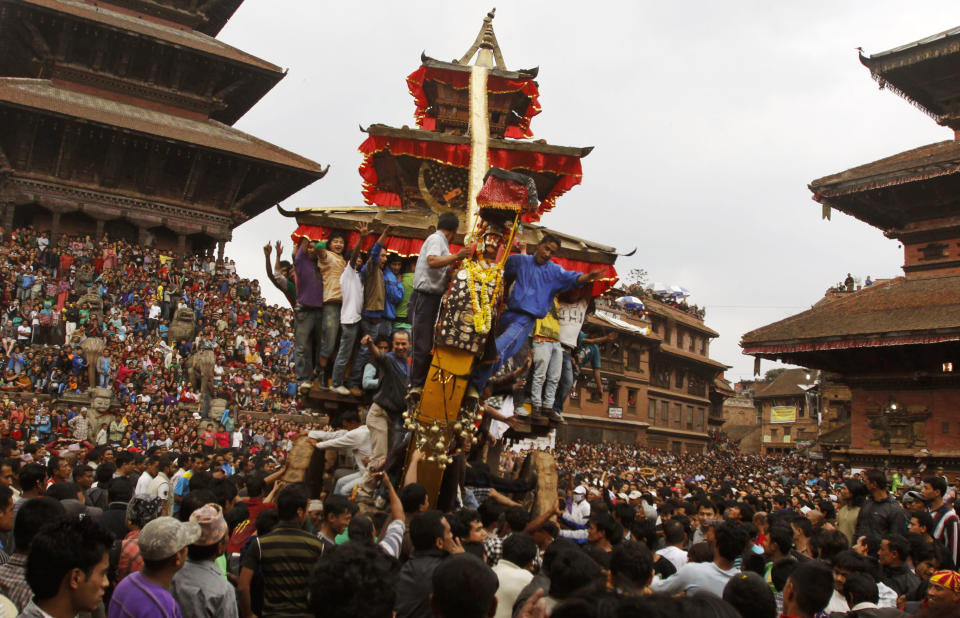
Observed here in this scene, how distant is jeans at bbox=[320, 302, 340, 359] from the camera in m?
9.35

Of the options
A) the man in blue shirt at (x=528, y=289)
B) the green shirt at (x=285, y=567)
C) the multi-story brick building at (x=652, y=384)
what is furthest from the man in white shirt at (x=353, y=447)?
the multi-story brick building at (x=652, y=384)

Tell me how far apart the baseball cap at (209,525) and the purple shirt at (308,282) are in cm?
503

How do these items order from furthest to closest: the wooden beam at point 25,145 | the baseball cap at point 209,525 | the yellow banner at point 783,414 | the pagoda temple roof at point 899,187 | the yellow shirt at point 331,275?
the yellow banner at point 783,414, the wooden beam at point 25,145, the pagoda temple roof at point 899,187, the yellow shirt at point 331,275, the baseball cap at point 209,525

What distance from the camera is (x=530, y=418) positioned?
10.1 meters

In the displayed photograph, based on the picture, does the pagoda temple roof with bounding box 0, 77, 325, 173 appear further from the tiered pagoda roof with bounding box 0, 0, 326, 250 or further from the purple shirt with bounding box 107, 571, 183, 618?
the purple shirt with bounding box 107, 571, 183, 618

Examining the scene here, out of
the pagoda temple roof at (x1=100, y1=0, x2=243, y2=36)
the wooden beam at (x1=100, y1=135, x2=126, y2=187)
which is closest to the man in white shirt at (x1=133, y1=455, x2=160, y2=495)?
the wooden beam at (x1=100, y1=135, x2=126, y2=187)

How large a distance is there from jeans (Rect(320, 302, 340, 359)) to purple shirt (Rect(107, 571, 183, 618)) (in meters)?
5.45

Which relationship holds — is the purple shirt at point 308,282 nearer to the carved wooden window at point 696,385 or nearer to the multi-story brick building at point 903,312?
the multi-story brick building at point 903,312

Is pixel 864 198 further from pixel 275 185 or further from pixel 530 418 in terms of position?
pixel 275 185

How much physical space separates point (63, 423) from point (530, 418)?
45.2 feet

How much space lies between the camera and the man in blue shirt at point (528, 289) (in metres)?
7.80

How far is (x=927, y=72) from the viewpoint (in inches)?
848

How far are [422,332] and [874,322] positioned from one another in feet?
49.7

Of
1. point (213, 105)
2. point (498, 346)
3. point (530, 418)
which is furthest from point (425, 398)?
point (213, 105)
